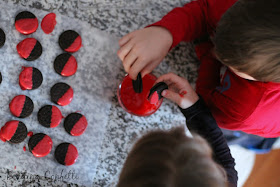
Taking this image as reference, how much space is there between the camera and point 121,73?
780 millimetres

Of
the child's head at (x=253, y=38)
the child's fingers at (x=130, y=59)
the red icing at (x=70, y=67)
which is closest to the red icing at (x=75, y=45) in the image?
the red icing at (x=70, y=67)

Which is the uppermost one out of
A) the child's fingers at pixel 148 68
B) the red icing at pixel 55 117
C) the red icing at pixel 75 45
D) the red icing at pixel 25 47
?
the red icing at pixel 25 47

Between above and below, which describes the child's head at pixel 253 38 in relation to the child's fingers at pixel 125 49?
above

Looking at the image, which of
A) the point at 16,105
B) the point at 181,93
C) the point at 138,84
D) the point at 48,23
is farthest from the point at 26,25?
the point at 181,93

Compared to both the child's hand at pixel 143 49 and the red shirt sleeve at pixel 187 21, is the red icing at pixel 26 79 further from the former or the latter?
the red shirt sleeve at pixel 187 21

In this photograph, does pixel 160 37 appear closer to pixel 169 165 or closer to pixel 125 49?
pixel 125 49

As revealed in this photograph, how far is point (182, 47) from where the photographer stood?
849 mm

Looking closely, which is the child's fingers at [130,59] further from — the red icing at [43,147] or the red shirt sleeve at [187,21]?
the red icing at [43,147]

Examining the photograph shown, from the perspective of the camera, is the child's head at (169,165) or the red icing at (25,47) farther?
the red icing at (25,47)

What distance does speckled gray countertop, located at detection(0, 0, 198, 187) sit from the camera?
2.39ft

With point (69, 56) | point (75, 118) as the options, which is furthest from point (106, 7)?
point (75, 118)

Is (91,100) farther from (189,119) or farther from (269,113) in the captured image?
(269,113)

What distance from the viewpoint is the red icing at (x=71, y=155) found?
27.2 inches

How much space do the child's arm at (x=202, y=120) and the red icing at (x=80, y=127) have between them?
8.2 inches
